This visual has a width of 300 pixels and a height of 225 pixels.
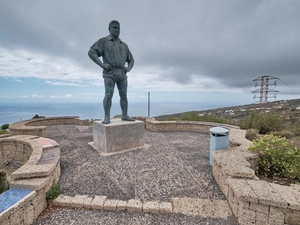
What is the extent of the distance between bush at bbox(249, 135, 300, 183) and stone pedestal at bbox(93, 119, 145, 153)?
3.11m

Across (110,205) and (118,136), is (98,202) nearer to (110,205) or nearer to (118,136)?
(110,205)

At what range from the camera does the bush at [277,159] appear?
290 centimetres

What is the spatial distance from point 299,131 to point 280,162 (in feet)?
27.8

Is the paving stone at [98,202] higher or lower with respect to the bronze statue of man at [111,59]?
lower

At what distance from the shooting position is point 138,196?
264cm

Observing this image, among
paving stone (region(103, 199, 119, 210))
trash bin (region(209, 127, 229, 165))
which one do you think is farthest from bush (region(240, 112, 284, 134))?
paving stone (region(103, 199, 119, 210))

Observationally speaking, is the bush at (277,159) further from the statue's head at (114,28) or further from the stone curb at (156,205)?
the statue's head at (114,28)

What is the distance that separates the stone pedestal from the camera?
4.60 meters

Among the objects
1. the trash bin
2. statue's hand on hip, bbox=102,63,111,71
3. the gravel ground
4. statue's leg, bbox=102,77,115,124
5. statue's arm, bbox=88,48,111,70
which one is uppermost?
statue's arm, bbox=88,48,111,70

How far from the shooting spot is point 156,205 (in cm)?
233

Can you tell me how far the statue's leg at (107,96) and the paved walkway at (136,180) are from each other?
1.12 m

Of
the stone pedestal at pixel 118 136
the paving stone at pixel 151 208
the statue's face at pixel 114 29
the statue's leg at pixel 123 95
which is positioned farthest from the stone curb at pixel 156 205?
the statue's face at pixel 114 29

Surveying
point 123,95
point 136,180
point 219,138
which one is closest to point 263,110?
point 219,138

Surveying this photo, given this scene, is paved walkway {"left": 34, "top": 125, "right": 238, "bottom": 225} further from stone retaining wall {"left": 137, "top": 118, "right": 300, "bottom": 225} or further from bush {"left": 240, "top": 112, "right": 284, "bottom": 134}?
bush {"left": 240, "top": 112, "right": 284, "bottom": 134}
